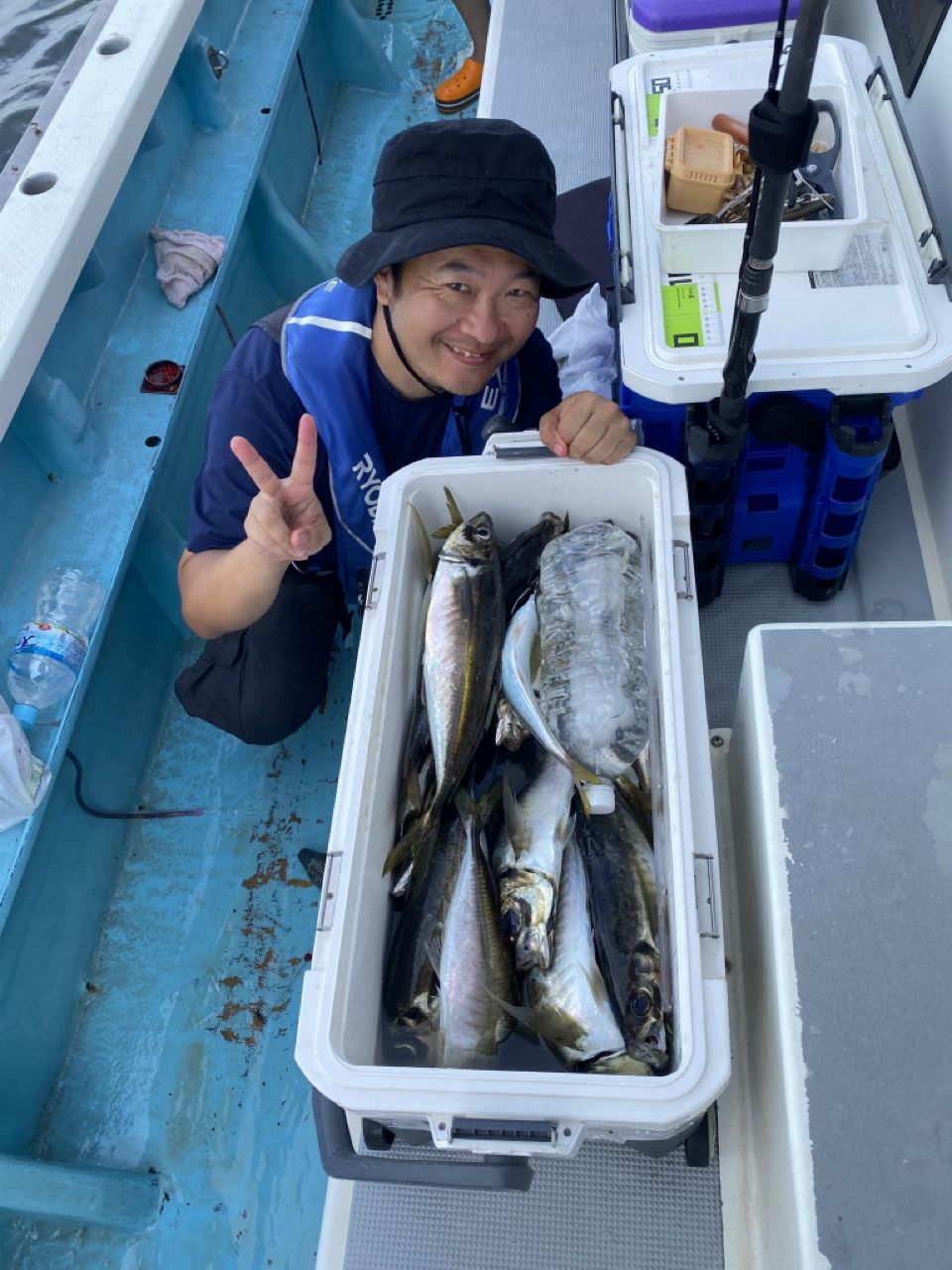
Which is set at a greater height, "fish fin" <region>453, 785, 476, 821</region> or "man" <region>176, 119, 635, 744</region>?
"man" <region>176, 119, 635, 744</region>

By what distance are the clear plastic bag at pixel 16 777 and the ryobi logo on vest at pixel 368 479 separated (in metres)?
0.89

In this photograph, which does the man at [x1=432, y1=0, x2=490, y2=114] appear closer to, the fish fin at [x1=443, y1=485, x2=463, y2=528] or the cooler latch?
the fish fin at [x1=443, y1=485, x2=463, y2=528]

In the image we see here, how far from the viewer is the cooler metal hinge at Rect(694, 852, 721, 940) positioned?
4.00ft

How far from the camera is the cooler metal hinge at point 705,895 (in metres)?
1.22

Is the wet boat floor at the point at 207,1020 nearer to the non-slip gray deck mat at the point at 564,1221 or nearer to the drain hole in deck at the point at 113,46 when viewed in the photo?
the non-slip gray deck mat at the point at 564,1221

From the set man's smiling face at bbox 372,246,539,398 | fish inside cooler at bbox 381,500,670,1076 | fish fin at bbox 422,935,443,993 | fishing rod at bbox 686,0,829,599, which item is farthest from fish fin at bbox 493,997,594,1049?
man's smiling face at bbox 372,246,539,398

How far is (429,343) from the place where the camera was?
1752 mm

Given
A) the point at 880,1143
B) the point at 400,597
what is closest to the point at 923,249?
the point at 400,597

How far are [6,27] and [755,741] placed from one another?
20.1 ft

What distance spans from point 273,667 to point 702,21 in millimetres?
2100

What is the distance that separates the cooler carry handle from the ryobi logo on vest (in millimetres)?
1192

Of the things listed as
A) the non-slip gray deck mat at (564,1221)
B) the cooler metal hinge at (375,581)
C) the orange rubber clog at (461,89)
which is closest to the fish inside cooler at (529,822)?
the cooler metal hinge at (375,581)

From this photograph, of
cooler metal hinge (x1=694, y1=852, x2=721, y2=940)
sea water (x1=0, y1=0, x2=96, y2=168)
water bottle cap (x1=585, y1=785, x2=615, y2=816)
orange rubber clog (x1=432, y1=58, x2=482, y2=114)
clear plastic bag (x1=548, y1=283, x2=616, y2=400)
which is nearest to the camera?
cooler metal hinge (x1=694, y1=852, x2=721, y2=940)

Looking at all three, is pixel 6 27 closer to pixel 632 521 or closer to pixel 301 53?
pixel 301 53
